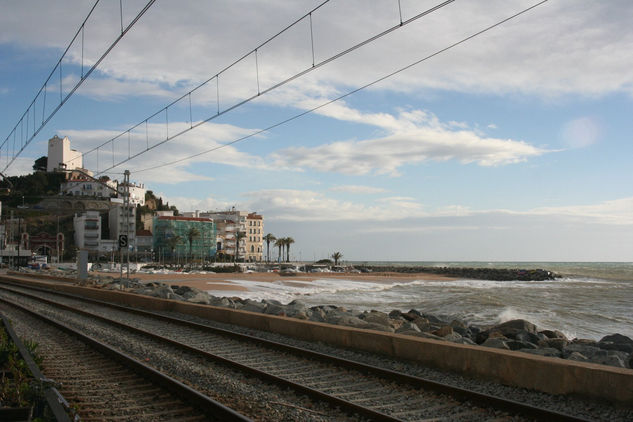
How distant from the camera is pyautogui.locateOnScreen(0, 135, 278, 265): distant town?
134m

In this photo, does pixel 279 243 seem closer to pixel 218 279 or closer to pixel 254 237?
pixel 254 237

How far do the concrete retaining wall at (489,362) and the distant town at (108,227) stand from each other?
10917 centimetres

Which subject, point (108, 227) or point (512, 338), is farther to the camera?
point (108, 227)

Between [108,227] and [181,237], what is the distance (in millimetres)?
27314

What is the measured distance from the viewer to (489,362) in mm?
8469

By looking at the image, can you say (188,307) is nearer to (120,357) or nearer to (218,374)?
(120,357)

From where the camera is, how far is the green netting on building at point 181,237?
144 metres

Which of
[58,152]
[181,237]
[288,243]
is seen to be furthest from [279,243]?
[58,152]

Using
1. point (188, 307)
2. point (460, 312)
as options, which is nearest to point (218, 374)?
point (188, 307)

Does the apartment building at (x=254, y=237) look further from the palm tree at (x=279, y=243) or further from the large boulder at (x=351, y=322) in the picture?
the large boulder at (x=351, y=322)

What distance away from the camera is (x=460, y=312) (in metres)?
29.6

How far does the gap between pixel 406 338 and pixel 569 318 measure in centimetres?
2180

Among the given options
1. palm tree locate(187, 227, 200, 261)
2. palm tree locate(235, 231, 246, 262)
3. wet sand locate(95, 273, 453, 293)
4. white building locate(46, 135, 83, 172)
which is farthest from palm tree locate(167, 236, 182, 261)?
wet sand locate(95, 273, 453, 293)

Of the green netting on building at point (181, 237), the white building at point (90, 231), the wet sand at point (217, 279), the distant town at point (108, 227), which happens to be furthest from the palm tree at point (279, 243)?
the wet sand at point (217, 279)
